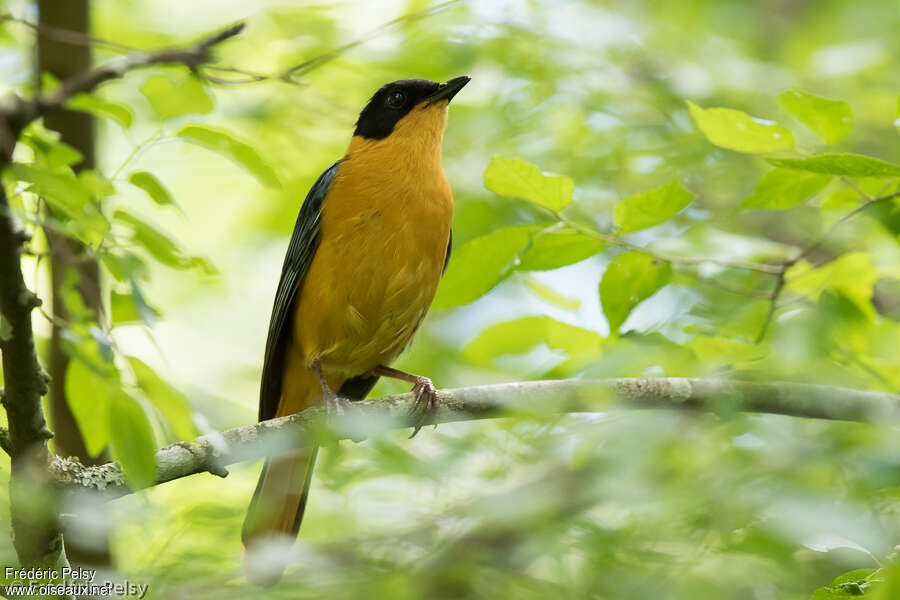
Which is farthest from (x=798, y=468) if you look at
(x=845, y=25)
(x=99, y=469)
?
(x=845, y=25)

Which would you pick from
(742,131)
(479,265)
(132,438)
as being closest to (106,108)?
(132,438)

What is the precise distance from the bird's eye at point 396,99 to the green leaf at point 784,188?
9.03 feet

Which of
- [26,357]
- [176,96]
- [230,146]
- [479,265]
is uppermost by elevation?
[176,96]

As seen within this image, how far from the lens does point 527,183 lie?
3.31 metres

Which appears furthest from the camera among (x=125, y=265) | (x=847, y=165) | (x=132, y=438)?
(x=847, y=165)

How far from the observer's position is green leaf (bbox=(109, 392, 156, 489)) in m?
2.09

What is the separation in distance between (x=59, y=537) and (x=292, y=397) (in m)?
2.88

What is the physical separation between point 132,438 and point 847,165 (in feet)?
7.32

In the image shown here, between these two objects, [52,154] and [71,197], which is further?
[52,154]

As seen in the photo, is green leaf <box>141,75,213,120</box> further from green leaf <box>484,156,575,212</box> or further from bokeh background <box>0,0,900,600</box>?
green leaf <box>484,156,575,212</box>

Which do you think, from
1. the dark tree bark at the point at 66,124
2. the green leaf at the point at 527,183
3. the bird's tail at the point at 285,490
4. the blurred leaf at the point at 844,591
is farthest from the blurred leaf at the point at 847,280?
the dark tree bark at the point at 66,124

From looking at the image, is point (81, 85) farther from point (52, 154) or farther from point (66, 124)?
point (66, 124)

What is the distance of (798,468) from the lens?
2842mm

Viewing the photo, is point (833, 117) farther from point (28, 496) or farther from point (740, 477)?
point (28, 496)
